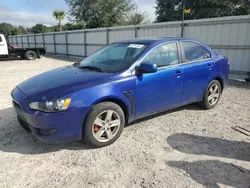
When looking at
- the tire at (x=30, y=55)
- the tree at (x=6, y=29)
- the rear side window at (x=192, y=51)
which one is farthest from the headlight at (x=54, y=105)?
the tree at (x=6, y=29)

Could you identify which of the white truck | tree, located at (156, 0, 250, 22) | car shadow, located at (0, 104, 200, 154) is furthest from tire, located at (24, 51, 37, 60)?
tree, located at (156, 0, 250, 22)

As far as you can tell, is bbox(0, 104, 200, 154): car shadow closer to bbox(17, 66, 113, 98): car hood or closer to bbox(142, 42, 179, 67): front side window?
bbox(17, 66, 113, 98): car hood

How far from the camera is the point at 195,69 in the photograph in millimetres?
4199

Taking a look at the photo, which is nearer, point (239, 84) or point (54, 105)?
point (54, 105)

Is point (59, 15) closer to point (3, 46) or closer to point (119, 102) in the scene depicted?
point (3, 46)

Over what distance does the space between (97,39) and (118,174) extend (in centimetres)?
1354

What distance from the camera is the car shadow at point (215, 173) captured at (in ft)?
8.13

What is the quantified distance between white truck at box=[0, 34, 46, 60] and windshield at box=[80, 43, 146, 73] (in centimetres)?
1278

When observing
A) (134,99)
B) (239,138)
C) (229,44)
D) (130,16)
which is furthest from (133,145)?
(130,16)

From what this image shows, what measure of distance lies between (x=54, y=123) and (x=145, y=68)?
59.7 inches

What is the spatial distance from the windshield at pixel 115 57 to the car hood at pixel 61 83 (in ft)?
0.86

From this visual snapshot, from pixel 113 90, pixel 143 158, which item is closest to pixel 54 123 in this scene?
pixel 113 90

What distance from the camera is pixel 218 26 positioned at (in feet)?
27.9

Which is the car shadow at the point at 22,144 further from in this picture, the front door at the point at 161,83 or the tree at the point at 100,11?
the tree at the point at 100,11
